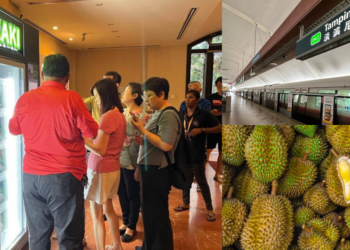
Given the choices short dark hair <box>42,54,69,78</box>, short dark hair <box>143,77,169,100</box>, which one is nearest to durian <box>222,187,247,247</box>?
short dark hair <box>143,77,169,100</box>

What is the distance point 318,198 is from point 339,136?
23 centimetres

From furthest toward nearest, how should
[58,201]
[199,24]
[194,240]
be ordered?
[194,240] < [199,24] < [58,201]

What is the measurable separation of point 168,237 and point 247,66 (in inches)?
40.1

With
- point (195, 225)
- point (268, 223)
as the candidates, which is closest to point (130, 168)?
point (195, 225)

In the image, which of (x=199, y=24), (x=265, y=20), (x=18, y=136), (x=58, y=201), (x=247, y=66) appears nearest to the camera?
(x=265, y=20)

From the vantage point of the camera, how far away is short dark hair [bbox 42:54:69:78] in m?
1.07

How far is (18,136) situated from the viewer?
1.17 m

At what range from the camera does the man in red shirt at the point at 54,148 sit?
104cm

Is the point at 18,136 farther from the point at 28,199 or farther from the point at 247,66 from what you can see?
the point at 247,66

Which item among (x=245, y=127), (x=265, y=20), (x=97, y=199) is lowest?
(x=97, y=199)

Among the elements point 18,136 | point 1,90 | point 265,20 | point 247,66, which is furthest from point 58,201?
point 265,20

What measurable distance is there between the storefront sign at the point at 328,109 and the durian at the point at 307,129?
0.38 feet

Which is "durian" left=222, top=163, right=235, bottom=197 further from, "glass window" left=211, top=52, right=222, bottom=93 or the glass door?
the glass door

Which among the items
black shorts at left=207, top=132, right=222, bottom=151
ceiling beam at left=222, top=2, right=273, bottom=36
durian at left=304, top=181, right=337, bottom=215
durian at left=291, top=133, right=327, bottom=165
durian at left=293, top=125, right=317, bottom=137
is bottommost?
durian at left=304, top=181, right=337, bottom=215
